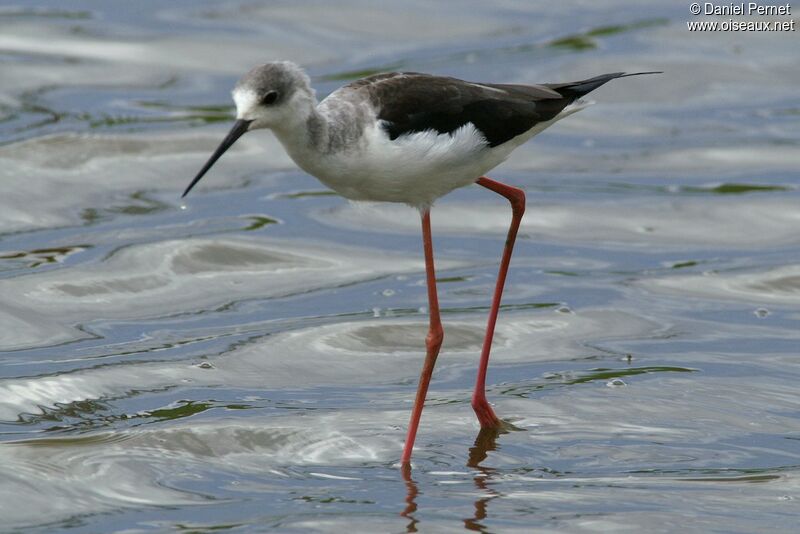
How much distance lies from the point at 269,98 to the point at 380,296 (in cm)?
341

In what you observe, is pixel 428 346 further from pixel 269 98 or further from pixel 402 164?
pixel 269 98

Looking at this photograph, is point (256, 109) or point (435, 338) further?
point (435, 338)

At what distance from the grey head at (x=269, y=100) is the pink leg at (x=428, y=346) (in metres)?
1.00

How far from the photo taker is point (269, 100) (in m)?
6.87

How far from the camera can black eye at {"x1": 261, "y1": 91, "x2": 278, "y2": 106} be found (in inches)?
269

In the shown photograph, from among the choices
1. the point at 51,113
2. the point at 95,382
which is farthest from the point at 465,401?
the point at 51,113

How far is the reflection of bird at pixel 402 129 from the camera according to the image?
6902 millimetres

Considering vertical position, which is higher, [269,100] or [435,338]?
[269,100]

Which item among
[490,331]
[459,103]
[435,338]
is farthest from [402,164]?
[490,331]

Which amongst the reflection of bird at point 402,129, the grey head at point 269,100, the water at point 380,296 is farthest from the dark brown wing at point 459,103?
the water at point 380,296

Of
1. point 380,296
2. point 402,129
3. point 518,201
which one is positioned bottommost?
point 380,296

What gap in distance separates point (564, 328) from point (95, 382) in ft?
9.89

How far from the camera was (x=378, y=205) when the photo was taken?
482 inches

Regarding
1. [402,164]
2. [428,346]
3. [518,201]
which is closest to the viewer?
[402,164]
